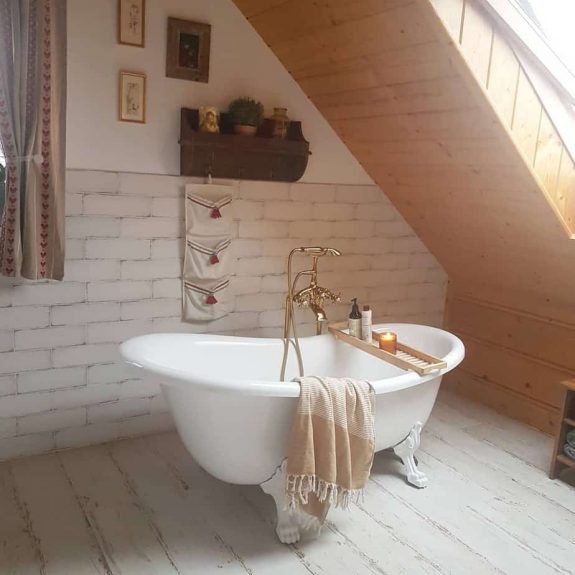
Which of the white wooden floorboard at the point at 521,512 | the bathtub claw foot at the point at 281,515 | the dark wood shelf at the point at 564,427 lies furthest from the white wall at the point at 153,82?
the white wooden floorboard at the point at 521,512

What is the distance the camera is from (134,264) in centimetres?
292

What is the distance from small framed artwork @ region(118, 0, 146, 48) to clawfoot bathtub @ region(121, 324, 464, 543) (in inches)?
54.6

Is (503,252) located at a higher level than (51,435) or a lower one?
higher

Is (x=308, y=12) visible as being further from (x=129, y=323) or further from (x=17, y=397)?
(x=17, y=397)

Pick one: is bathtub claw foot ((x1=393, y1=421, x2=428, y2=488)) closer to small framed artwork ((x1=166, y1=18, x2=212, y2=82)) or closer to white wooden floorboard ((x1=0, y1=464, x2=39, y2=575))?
white wooden floorboard ((x1=0, y1=464, x2=39, y2=575))

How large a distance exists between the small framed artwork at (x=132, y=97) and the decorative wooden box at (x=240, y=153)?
203 mm

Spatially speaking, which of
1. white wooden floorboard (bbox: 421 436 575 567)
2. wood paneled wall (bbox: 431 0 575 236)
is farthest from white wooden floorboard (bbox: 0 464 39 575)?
wood paneled wall (bbox: 431 0 575 236)

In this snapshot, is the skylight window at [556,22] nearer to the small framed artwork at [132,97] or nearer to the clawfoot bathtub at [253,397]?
the clawfoot bathtub at [253,397]

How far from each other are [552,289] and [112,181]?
2.41 metres

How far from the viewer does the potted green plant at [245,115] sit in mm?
2898

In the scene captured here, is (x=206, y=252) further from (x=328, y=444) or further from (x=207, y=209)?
(x=328, y=444)

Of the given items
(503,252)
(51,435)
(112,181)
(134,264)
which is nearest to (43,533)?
(51,435)

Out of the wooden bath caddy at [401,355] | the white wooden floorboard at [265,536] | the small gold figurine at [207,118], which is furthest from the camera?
the small gold figurine at [207,118]

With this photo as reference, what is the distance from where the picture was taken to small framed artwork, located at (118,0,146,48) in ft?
8.75
